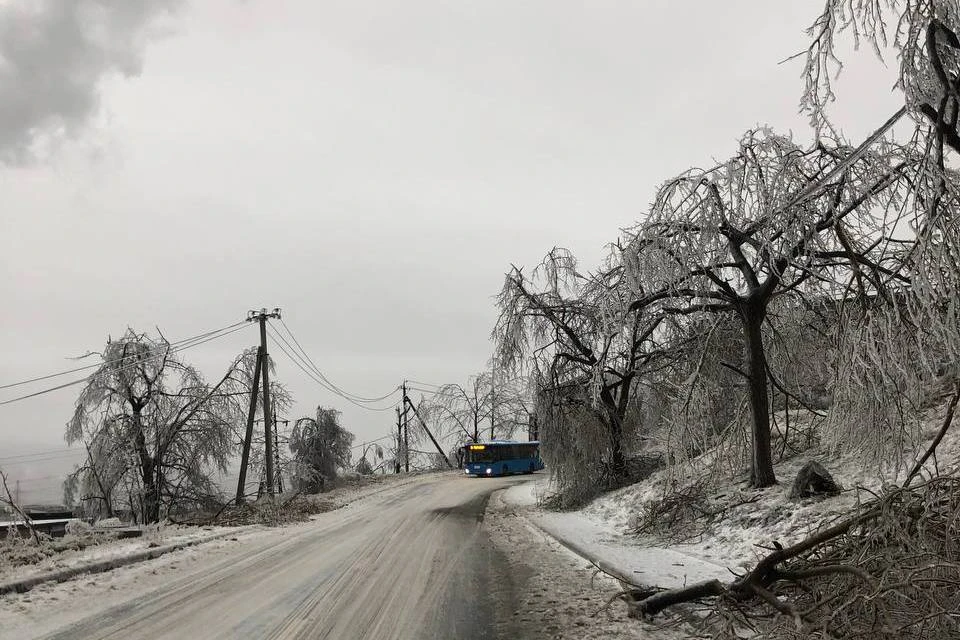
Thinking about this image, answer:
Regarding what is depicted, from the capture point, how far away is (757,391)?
37.8ft

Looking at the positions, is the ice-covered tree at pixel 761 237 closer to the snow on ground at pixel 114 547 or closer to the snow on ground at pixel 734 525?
the snow on ground at pixel 734 525

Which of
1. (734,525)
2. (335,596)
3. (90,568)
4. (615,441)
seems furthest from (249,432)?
(734,525)

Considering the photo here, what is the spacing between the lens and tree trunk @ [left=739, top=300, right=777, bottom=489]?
37.4ft

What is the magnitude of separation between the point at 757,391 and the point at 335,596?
8614 millimetres

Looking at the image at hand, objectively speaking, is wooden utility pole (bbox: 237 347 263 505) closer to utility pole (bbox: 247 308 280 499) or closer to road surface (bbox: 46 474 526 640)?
utility pole (bbox: 247 308 280 499)

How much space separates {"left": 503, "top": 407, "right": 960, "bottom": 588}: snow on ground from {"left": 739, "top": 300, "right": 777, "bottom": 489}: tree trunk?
419 millimetres

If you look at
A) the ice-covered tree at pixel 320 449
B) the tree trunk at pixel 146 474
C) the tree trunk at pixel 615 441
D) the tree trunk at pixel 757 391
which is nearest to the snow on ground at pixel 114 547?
Answer: the tree trunk at pixel 146 474

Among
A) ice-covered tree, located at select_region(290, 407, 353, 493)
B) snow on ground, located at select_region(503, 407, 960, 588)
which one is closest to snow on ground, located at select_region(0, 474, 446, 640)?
snow on ground, located at select_region(503, 407, 960, 588)

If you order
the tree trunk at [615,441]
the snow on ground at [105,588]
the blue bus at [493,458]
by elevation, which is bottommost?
the blue bus at [493,458]

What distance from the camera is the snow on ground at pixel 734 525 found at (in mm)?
8289

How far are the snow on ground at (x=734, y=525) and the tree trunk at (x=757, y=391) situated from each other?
42 cm

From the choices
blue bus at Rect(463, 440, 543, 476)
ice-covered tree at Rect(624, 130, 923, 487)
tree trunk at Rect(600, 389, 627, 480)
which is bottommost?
blue bus at Rect(463, 440, 543, 476)

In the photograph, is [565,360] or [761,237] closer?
[761,237]

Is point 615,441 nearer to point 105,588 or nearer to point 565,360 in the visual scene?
point 565,360
